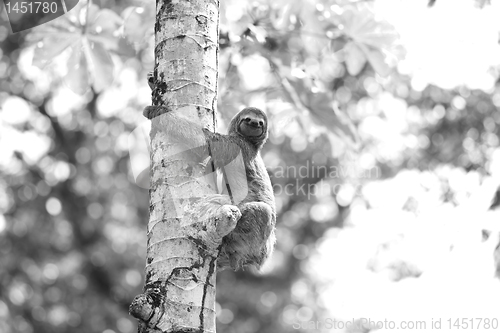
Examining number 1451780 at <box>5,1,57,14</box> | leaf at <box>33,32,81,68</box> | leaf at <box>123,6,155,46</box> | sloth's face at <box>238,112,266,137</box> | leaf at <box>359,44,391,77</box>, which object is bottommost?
sloth's face at <box>238,112,266,137</box>

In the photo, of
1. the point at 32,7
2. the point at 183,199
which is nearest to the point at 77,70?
the point at 32,7

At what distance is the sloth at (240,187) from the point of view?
144 inches

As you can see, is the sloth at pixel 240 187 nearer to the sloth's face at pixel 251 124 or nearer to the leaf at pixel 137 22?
the sloth's face at pixel 251 124

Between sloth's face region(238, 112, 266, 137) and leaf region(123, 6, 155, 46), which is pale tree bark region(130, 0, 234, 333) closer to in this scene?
leaf region(123, 6, 155, 46)

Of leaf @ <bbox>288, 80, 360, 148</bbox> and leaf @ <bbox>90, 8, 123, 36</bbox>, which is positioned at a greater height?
leaf @ <bbox>90, 8, 123, 36</bbox>

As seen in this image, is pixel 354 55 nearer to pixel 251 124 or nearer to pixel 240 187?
pixel 251 124

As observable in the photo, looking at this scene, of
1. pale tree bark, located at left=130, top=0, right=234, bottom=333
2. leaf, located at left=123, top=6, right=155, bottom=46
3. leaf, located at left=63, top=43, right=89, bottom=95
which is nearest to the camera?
pale tree bark, located at left=130, top=0, right=234, bottom=333

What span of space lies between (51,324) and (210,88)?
15.1 metres

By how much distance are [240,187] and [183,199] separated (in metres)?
1.60

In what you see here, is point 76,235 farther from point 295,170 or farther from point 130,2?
point 130,2

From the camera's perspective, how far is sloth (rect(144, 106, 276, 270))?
3656mm

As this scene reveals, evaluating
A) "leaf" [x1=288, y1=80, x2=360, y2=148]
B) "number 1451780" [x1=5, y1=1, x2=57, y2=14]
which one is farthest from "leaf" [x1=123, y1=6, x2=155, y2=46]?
"leaf" [x1=288, y1=80, x2=360, y2=148]

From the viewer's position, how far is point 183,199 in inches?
138

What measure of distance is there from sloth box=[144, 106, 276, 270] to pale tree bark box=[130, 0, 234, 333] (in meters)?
0.12
